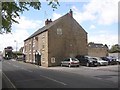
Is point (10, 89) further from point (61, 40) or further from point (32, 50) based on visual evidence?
point (32, 50)

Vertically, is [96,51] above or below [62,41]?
below

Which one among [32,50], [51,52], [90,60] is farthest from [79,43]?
[32,50]

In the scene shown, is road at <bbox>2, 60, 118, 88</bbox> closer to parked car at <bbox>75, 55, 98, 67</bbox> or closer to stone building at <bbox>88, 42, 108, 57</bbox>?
parked car at <bbox>75, 55, 98, 67</bbox>

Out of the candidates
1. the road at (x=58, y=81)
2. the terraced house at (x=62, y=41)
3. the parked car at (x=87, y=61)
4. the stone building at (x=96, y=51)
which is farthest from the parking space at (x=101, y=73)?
the stone building at (x=96, y=51)

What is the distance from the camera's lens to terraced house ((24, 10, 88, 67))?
61.3 metres

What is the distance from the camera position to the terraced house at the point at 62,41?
2413 inches

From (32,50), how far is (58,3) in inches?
2564

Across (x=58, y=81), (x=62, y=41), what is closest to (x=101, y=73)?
(x=58, y=81)

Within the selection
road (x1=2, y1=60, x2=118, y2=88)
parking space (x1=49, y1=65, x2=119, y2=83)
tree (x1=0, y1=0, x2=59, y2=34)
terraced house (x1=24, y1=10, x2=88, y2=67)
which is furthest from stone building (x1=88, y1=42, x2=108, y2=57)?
tree (x1=0, y1=0, x2=59, y2=34)

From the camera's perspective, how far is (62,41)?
62875mm

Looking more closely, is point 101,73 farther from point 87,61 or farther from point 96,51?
point 96,51

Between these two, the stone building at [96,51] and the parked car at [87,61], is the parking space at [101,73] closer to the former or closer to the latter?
the parked car at [87,61]

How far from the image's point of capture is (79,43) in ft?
213

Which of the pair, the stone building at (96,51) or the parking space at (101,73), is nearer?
the parking space at (101,73)
